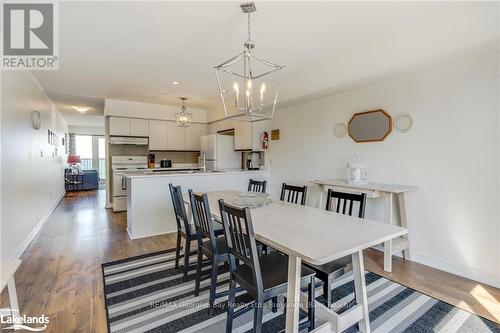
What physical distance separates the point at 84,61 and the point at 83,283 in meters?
2.65

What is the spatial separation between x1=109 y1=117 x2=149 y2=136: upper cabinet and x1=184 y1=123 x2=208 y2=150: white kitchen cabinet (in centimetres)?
102

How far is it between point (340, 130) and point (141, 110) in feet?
14.7

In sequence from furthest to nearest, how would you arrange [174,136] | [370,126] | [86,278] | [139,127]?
[174,136] < [139,127] < [370,126] < [86,278]

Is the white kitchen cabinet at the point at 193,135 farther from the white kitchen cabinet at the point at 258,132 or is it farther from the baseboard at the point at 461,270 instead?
the baseboard at the point at 461,270

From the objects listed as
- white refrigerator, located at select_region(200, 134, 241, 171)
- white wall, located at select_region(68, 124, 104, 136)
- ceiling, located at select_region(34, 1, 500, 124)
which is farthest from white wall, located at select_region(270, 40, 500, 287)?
white wall, located at select_region(68, 124, 104, 136)

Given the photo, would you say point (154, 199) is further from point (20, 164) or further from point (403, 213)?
point (403, 213)

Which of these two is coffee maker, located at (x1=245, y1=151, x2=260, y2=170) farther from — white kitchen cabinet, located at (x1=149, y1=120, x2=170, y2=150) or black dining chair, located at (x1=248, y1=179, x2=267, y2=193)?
white kitchen cabinet, located at (x1=149, y1=120, x2=170, y2=150)

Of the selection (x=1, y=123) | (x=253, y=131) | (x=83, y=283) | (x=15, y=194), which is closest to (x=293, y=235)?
(x=83, y=283)

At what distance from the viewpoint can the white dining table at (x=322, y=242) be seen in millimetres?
1367

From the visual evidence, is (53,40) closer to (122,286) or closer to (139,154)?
(122,286)

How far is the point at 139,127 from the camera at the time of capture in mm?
5902

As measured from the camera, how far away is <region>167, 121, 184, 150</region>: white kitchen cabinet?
6.35 m

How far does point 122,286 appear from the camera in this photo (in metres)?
2.38

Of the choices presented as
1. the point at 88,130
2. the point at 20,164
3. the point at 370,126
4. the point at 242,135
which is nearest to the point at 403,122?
the point at 370,126
